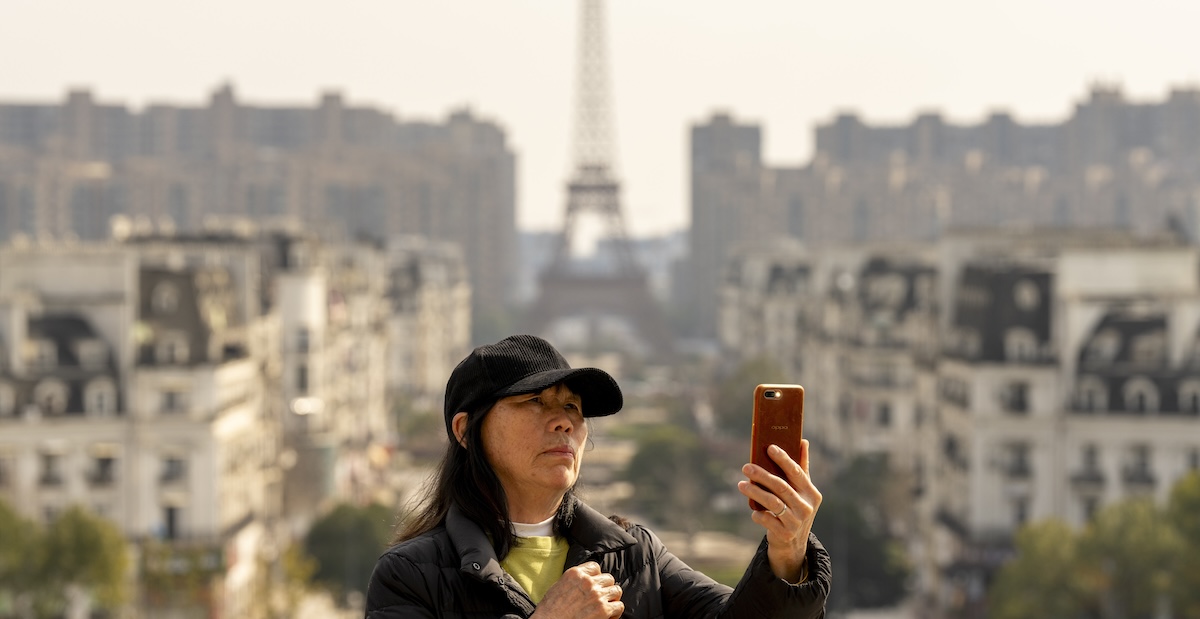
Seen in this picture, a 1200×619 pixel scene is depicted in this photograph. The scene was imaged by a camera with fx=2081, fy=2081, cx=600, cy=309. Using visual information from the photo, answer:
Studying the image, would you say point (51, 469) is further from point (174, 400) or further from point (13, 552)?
point (13, 552)

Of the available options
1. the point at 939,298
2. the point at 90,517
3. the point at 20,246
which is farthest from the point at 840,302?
the point at 90,517

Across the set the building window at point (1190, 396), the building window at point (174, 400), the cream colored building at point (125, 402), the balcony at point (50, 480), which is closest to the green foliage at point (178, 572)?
the cream colored building at point (125, 402)

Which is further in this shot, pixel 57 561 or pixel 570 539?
pixel 57 561

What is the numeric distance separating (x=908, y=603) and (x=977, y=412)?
24.6 ft

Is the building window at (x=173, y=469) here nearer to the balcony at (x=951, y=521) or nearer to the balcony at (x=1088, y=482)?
the balcony at (x=951, y=521)

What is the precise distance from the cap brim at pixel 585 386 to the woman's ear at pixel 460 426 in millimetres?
296

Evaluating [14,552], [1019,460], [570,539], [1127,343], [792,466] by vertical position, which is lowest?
[14,552]

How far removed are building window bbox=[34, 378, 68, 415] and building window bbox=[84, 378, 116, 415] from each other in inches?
39.3

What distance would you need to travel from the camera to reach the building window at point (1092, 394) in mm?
61688

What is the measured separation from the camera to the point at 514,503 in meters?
7.67

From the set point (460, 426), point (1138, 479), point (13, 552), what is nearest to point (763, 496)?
point (460, 426)

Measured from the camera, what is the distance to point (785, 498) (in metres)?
6.93

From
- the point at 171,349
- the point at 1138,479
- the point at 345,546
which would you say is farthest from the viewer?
the point at 345,546

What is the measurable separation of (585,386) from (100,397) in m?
55.2
